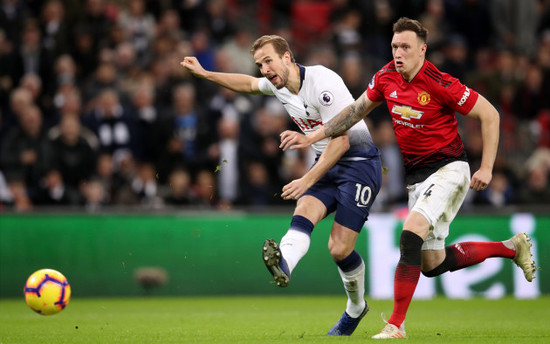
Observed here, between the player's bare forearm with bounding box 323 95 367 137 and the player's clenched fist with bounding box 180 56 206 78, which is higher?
the player's clenched fist with bounding box 180 56 206 78

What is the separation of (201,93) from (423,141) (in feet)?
26.8

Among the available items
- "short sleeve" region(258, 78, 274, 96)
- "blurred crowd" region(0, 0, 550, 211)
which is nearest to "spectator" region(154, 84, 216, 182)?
"blurred crowd" region(0, 0, 550, 211)

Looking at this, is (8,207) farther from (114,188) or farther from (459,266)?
(459,266)

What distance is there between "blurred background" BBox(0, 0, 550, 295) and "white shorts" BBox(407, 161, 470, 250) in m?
5.45

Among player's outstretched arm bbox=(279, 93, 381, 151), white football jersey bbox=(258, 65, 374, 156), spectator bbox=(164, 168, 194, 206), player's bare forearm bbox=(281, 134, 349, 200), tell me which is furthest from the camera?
spectator bbox=(164, 168, 194, 206)

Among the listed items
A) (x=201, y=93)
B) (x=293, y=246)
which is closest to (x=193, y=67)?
(x=293, y=246)

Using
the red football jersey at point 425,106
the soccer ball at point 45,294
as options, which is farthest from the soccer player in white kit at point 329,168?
the soccer ball at point 45,294

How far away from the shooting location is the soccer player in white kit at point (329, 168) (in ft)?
26.7

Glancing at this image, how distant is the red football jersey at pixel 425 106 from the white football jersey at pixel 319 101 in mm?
297

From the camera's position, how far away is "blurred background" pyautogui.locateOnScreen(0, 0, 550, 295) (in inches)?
551

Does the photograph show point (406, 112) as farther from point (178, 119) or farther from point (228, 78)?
point (178, 119)

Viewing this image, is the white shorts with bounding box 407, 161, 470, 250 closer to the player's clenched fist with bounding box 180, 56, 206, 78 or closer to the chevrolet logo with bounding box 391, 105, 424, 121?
the chevrolet logo with bounding box 391, 105, 424, 121

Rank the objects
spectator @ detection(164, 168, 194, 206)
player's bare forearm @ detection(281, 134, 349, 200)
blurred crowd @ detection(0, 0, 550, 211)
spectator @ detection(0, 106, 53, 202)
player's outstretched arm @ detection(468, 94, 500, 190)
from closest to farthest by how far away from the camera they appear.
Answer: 1. player's outstretched arm @ detection(468, 94, 500, 190)
2. player's bare forearm @ detection(281, 134, 349, 200)
3. spectator @ detection(164, 168, 194, 206)
4. spectator @ detection(0, 106, 53, 202)
5. blurred crowd @ detection(0, 0, 550, 211)

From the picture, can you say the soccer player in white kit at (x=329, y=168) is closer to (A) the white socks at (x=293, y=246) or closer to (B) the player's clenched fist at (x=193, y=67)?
(A) the white socks at (x=293, y=246)
